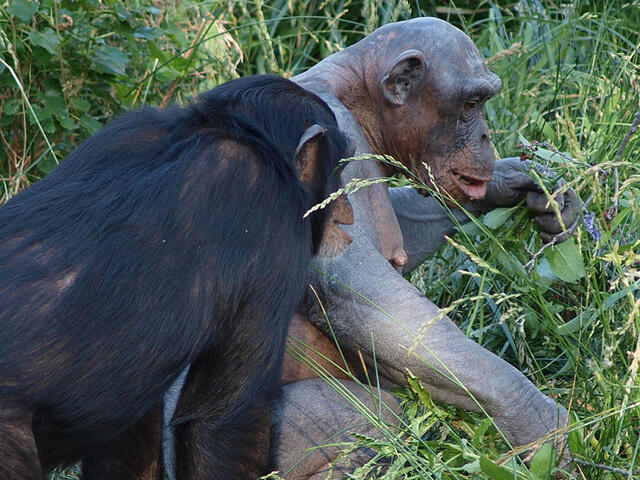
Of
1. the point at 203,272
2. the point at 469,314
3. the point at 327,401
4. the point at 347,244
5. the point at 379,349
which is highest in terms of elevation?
the point at 203,272

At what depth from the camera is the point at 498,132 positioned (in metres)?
4.12

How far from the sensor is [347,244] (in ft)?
8.71

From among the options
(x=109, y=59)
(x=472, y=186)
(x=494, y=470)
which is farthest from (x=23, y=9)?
(x=494, y=470)

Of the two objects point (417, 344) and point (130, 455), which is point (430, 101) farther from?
point (130, 455)

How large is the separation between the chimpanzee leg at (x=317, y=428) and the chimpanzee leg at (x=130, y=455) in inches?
16.4

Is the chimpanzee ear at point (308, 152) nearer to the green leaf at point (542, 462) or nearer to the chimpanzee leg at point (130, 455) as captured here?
the chimpanzee leg at point (130, 455)

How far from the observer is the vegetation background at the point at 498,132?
2506 millimetres

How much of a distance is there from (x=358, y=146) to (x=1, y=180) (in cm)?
182

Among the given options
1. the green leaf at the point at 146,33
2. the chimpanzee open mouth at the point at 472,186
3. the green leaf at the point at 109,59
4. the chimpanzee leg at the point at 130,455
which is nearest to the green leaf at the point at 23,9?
the green leaf at the point at 109,59

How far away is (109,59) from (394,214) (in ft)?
5.28

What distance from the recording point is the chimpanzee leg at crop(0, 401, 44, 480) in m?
2.01

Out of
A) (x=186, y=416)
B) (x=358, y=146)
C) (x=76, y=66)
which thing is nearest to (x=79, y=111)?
(x=76, y=66)

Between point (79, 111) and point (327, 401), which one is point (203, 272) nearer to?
point (327, 401)

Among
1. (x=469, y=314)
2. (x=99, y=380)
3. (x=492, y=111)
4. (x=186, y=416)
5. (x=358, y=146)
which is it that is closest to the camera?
(x=99, y=380)
